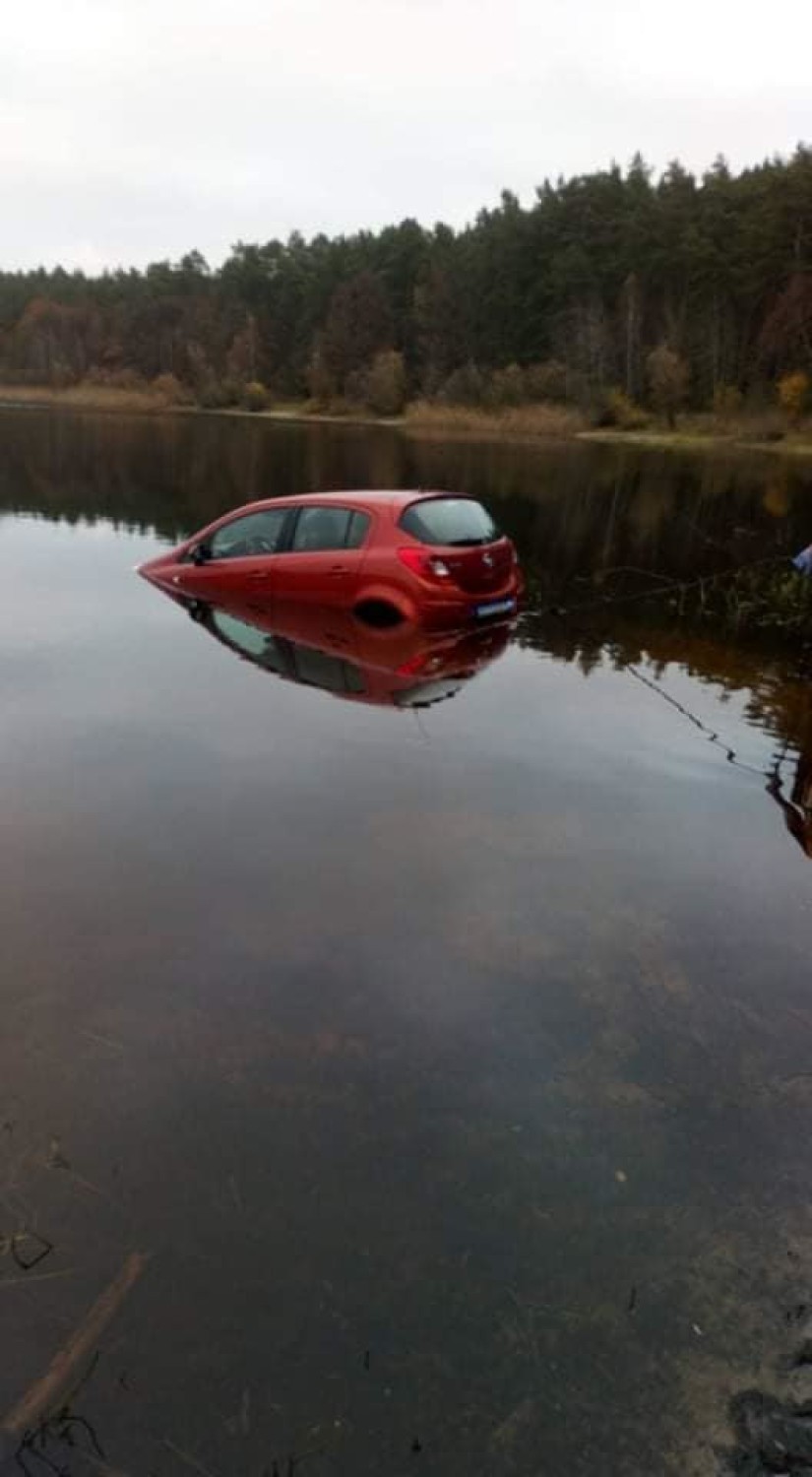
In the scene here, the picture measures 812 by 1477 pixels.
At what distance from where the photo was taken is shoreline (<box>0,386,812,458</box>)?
54.5 meters

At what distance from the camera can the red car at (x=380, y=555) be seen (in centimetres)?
980

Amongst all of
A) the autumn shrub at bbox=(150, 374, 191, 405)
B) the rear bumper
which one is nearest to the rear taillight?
the rear bumper

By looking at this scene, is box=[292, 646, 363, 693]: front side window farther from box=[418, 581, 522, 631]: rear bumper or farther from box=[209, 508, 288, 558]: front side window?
box=[209, 508, 288, 558]: front side window

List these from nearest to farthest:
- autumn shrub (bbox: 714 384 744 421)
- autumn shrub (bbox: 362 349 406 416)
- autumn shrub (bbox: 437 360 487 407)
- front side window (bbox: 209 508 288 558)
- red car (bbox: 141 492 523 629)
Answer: red car (bbox: 141 492 523 629), front side window (bbox: 209 508 288 558), autumn shrub (bbox: 714 384 744 421), autumn shrub (bbox: 437 360 487 407), autumn shrub (bbox: 362 349 406 416)

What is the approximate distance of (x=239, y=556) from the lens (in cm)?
1153

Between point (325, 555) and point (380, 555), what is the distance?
0.87 metres

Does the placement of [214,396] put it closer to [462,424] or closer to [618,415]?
[462,424]

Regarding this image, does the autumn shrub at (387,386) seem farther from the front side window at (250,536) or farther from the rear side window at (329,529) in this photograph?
the rear side window at (329,529)

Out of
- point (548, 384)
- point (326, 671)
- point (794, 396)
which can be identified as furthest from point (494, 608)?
point (548, 384)

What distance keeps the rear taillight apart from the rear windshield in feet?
0.51

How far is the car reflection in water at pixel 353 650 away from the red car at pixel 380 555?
0.22 metres

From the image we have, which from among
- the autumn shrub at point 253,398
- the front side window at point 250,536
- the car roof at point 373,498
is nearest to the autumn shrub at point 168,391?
the autumn shrub at point 253,398

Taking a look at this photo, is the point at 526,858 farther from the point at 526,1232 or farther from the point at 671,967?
the point at 526,1232

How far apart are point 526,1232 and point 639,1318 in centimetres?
42
